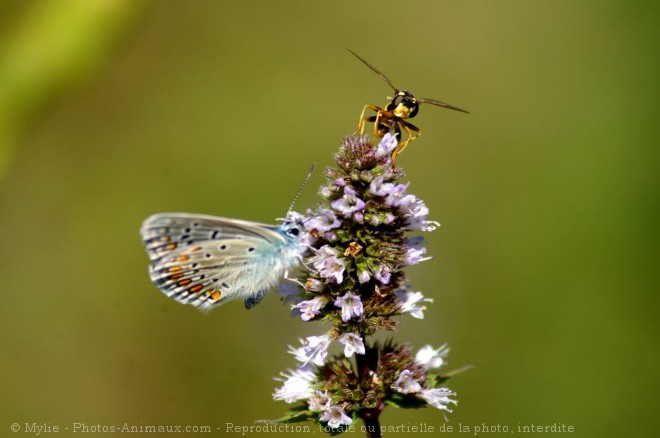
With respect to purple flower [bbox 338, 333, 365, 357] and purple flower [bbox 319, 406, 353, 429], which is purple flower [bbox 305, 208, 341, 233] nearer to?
purple flower [bbox 338, 333, 365, 357]

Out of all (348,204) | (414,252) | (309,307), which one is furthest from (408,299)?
(348,204)

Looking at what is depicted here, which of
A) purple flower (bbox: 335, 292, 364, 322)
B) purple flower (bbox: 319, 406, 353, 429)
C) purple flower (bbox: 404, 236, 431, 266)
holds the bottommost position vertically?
purple flower (bbox: 319, 406, 353, 429)

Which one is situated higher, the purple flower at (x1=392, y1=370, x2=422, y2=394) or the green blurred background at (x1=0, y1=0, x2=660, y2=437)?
the green blurred background at (x1=0, y1=0, x2=660, y2=437)

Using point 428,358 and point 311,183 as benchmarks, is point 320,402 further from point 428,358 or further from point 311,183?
point 311,183

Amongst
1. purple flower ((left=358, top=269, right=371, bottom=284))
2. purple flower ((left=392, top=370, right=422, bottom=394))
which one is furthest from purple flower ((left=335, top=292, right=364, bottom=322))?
purple flower ((left=392, top=370, right=422, bottom=394))

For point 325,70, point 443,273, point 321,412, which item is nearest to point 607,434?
point 443,273

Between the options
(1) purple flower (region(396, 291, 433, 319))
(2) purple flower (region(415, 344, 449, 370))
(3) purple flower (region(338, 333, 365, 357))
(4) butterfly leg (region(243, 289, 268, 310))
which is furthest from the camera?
(4) butterfly leg (region(243, 289, 268, 310))
